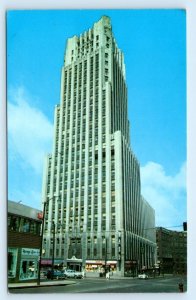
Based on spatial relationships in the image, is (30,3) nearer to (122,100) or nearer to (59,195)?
(122,100)

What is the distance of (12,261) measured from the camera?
30.6ft

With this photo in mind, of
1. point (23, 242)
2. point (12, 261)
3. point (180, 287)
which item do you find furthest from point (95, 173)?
point (180, 287)

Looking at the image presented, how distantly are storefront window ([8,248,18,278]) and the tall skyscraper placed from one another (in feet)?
5.43

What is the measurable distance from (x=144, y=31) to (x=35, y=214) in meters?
4.84

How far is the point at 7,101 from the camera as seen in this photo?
964 cm

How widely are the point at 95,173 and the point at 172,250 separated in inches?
119

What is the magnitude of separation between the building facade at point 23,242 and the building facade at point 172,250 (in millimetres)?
2916

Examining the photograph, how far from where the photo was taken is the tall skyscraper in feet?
36.9

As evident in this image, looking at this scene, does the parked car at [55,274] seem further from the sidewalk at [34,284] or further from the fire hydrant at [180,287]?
the fire hydrant at [180,287]

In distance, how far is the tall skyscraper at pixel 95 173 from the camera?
36.9ft

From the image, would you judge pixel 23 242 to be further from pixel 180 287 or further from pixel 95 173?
pixel 95 173

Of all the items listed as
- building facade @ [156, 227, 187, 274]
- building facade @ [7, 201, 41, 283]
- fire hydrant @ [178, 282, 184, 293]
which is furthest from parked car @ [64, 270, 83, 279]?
fire hydrant @ [178, 282, 184, 293]

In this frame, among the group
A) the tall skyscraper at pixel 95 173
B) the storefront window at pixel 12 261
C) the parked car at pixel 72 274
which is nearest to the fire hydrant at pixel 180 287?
the tall skyscraper at pixel 95 173

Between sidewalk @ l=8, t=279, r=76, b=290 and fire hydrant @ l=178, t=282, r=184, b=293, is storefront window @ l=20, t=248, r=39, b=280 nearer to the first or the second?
sidewalk @ l=8, t=279, r=76, b=290
